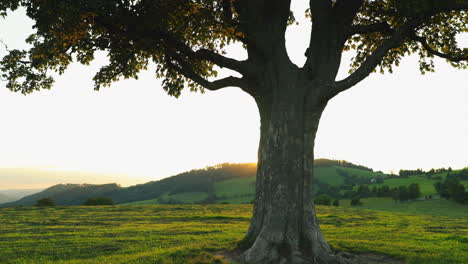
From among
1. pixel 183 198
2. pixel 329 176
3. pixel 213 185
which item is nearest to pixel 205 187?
pixel 213 185

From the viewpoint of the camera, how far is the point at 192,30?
45.5 ft

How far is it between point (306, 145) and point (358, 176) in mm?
150923

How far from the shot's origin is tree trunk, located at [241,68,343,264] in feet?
39.3

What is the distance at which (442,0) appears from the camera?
12.6 meters

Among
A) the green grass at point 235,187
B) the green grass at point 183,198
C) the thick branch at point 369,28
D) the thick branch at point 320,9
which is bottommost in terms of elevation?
the green grass at point 183,198

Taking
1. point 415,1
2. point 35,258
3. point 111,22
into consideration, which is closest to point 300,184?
point 415,1

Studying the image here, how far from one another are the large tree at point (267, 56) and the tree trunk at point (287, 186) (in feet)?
0.12

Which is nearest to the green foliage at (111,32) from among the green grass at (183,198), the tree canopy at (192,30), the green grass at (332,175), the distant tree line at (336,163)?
the tree canopy at (192,30)

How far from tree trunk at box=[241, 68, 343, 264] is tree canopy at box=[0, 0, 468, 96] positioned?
1451mm

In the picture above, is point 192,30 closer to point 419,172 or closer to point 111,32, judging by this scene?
point 111,32

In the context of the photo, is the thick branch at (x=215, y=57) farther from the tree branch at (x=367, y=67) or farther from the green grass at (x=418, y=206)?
the green grass at (x=418, y=206)

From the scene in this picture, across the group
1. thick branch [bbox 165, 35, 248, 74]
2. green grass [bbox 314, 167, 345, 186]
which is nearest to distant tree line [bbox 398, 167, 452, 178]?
green grass [bbox 314, 167, 345, 186]

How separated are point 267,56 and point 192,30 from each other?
3311 millimetres

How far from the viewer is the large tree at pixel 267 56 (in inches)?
479
